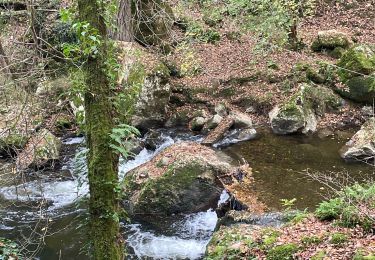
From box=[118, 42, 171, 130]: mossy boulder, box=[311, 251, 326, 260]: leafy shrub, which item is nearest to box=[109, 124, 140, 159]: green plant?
box=[311, 251, 326, 260]: leafy shrub

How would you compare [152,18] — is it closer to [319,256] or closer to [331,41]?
[319,256]

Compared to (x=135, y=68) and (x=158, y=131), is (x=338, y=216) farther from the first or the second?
(x=158, y=131)

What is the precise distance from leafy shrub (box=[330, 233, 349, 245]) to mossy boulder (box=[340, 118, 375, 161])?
229 inches

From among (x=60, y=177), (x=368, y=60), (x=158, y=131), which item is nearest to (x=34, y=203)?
(x=60, y=177)

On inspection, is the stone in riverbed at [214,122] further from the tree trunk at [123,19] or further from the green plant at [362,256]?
the green plant at [362,256]

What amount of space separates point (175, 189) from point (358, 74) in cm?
861

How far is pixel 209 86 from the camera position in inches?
642

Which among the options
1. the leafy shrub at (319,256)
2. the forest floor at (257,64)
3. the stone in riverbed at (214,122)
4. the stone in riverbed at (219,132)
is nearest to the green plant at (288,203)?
the leafy shrub at (319,256)

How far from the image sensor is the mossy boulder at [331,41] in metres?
17.1

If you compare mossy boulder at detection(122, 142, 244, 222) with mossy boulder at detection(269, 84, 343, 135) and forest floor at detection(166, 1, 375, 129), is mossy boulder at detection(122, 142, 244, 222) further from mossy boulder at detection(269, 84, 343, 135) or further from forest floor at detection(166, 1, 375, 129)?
forest floor at detection(166, 1, 375, 129)

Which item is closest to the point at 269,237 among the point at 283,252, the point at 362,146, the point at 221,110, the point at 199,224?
the point at 283,252

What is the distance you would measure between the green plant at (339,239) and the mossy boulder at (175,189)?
4.21 m

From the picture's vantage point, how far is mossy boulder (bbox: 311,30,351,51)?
1712 cm

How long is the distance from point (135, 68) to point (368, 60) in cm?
830
